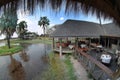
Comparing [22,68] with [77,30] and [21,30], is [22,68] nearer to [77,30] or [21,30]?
[77,30]

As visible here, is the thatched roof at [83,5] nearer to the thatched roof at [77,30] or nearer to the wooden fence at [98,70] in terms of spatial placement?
the wooden fence at [98,70]

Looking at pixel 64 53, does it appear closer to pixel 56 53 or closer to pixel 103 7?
pixel 56 53

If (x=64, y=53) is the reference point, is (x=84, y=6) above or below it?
above

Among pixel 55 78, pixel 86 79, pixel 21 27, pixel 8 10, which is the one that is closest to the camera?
pixel 8 10

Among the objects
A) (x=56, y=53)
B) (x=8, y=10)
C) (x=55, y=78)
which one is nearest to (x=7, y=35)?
(x=56, y=53)

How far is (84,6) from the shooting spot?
1.38m

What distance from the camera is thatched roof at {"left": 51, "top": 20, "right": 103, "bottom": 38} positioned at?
71.2 ft

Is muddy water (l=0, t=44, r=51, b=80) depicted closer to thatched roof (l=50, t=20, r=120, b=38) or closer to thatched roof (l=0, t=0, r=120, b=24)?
thatched roof (l=50, t=20, r=120, b=38)

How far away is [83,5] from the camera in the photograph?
4.50 ft

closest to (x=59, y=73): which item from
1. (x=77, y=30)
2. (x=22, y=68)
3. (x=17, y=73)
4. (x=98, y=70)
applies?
(x=17, y=73)

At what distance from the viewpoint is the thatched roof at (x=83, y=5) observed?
124 cm

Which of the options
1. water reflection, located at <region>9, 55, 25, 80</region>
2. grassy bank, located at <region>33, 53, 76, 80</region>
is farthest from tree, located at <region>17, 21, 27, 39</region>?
grassy bank, located at <region>33, 53, 76, 80</region>

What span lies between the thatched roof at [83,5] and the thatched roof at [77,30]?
19.8 meters

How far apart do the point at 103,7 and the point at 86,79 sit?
9246 millimetres
